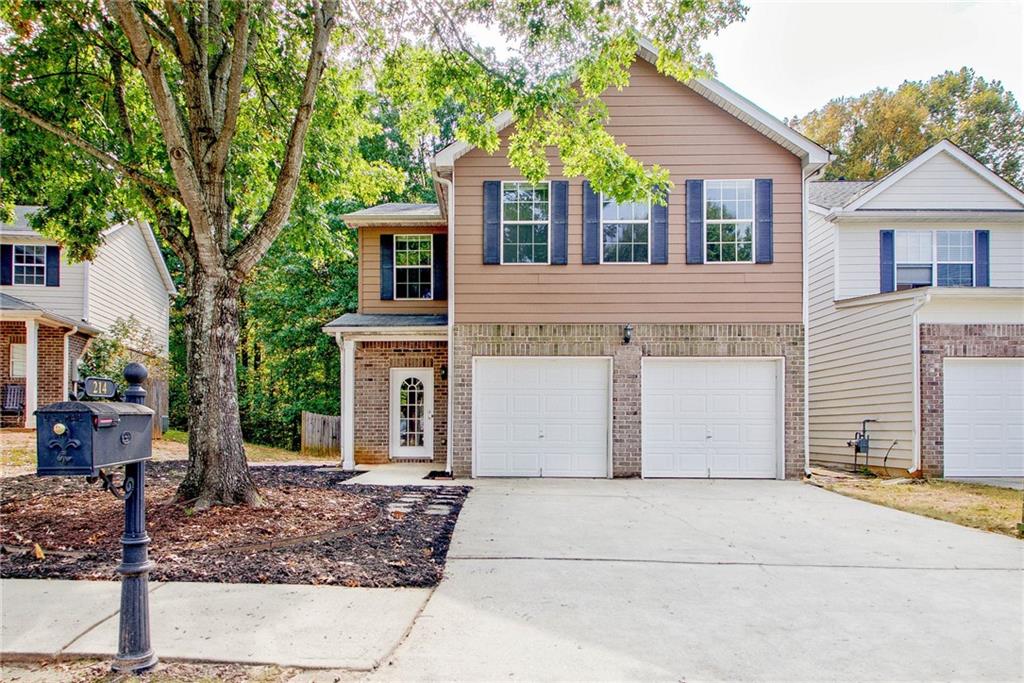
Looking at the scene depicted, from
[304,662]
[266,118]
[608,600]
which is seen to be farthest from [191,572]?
[266,118]

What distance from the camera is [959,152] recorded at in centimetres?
1560

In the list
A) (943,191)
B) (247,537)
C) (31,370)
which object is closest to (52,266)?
(31,370)

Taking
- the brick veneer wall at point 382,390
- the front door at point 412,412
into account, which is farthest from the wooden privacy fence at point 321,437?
the front door at point 412,412

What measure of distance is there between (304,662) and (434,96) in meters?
8.21

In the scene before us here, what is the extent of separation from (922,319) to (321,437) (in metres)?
14.7

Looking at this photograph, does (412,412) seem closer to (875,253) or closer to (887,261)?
(875,253)

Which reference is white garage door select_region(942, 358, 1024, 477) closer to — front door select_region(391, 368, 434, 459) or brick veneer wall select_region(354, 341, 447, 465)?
brick veneer wall select_region(354, 341, 447, 465)

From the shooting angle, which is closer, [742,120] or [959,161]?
[742,120]

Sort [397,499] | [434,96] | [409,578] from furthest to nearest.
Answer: [434,96] < [397,499] < [409,578]

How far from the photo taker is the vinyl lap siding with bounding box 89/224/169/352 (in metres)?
19.9

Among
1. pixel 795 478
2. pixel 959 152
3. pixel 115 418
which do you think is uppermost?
pixel 959 152

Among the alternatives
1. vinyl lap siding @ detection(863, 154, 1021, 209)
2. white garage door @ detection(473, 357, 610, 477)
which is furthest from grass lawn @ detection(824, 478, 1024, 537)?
vinyl lap siding @ detection(863, 154, 1021, 209)

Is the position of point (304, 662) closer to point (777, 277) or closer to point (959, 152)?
point (777, 277)

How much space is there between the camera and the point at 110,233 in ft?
66.9
